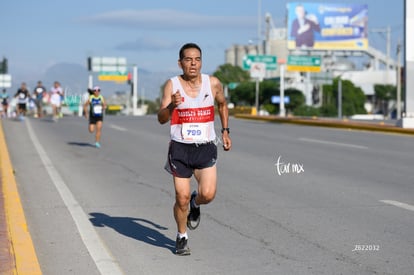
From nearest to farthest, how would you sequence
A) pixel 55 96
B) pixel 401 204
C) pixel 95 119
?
pixel 401 204
pixel 95 119
pixel 55 96

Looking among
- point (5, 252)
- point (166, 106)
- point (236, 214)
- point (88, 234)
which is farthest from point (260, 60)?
point (5, 252)

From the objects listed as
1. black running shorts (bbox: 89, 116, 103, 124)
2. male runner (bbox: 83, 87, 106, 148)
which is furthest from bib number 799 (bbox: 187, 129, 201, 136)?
black running shorts (bbox: 89, 116, 103, 124)

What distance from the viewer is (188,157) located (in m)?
7.20

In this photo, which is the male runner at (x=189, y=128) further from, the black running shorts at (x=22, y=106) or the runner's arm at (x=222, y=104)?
the black running shorts at (x=22, y=106)

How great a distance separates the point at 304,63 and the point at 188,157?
64186mm

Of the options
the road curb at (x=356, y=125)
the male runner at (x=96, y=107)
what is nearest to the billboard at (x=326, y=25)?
the road curb at (x=356, y=125)

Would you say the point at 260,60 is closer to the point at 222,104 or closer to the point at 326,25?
the point at 326,25

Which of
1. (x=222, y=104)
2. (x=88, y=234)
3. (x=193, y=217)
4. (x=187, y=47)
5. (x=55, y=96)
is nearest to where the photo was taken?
(x=187, y=47)

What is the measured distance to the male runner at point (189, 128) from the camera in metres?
7.10

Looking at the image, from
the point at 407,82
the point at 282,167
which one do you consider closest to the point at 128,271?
A: the point at 282,167

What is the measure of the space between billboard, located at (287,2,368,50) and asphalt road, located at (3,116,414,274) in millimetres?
57905

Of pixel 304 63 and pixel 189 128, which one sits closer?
pixel 189 128

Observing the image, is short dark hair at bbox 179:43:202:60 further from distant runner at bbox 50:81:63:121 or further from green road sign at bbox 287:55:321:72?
green road sign at bbox 287:55:321:72

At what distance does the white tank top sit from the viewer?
280 inches
